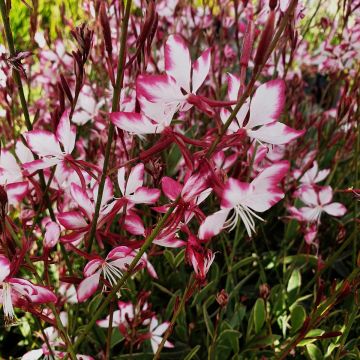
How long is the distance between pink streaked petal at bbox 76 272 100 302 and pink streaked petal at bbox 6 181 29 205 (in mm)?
134

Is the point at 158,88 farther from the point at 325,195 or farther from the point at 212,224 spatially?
the point at 325,195

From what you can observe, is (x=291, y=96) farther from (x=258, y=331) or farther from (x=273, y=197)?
(x=273, y=197)

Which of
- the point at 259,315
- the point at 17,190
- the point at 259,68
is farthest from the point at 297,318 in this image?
the point at 259,68

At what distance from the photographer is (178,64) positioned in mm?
489

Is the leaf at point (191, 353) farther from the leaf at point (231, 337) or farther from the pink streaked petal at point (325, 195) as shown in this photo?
the pink streaked petal at point (325, 195)

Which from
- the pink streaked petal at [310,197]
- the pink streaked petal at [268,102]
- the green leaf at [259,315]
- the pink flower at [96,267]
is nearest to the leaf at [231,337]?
the green leaf at [259,315]

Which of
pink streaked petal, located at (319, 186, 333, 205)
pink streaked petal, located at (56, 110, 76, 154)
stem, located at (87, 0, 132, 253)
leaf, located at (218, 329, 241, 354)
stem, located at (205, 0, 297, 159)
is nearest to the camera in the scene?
stem, located at (205, 0, 297, 159)

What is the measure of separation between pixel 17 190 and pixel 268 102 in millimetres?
344

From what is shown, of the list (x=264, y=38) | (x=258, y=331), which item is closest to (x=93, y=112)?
(x=258, y=331)

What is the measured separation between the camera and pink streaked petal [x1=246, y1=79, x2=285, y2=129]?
1.55ft

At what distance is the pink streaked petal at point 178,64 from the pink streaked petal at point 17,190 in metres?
0.26

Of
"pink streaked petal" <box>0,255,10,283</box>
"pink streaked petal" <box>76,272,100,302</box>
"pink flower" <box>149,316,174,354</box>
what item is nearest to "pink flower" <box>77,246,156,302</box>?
"pink streaked petal" <box>76,272,100,302</box>

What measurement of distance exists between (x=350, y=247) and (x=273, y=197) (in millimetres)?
1124

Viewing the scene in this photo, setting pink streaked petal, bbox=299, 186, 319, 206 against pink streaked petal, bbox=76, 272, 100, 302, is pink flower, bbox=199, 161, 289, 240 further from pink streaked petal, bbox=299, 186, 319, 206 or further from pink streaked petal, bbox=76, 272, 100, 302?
pink streaked petal, bbox=299, 186, 319, 206
